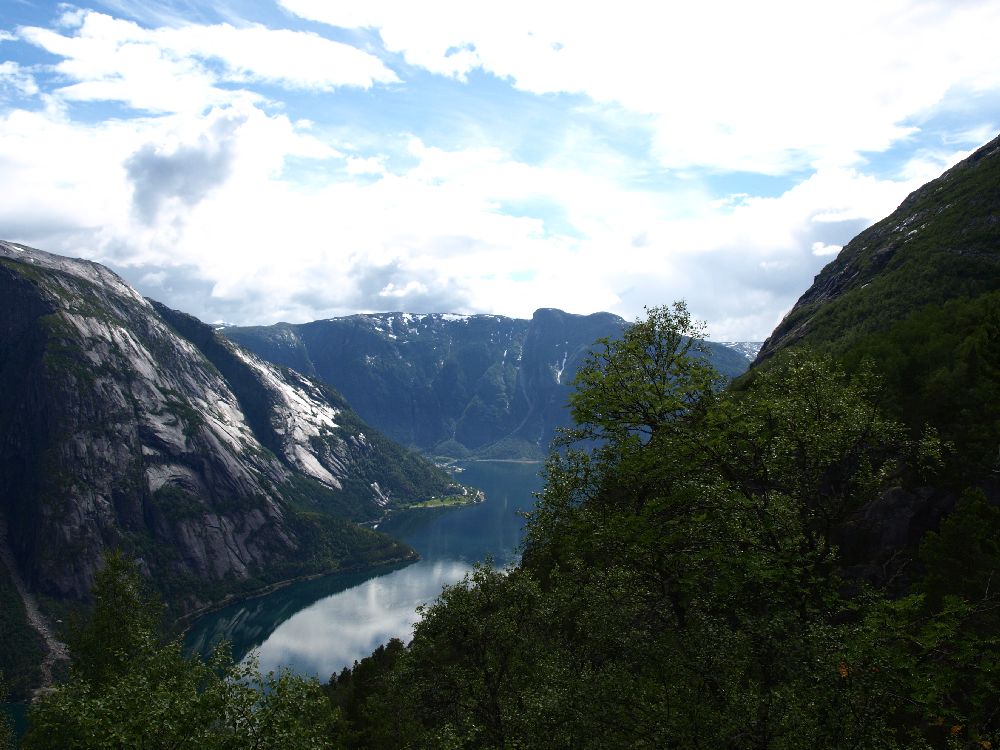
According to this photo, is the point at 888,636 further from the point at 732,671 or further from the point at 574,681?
the point at 574,681

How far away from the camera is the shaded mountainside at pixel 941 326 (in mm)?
51562

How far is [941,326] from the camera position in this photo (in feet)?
290

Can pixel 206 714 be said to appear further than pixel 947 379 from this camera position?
No

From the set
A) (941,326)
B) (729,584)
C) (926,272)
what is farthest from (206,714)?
(926,272)

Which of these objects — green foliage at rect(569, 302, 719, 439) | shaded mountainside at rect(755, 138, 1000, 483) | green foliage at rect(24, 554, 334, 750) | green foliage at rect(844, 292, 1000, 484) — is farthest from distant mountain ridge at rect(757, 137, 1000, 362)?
green foliage at rect(24, 554, 334, 750)

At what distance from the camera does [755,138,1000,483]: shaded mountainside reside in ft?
169

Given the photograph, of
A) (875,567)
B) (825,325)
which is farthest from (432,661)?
(825,325)

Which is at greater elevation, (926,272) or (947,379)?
(926,272)

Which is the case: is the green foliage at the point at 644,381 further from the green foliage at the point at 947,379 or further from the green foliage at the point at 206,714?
the green foliage at the point at 206,714

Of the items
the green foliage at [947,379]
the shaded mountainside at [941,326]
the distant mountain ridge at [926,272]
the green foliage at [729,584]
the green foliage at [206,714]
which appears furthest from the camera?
the distant mountain ridge at [926,272]

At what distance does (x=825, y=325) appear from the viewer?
563ft

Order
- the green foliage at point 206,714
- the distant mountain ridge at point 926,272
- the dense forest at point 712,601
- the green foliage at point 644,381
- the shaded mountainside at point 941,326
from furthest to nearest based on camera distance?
the distant mountain ridge at point 926,272
the shaded mountainside at point 941,326
the green foliage at point 206,714
the green foliage at point 644,381
the dense forest at point 712,601

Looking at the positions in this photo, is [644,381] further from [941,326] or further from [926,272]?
[926,272]

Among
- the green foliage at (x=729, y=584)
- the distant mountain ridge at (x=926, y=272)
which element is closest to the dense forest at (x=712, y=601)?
the green foliage at (x=729, y=584)
